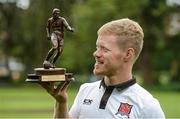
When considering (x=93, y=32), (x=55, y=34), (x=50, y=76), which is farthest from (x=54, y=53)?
(x=93, y=32)

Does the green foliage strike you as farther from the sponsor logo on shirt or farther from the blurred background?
the sponsor logo on shirt

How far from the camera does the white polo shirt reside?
3773mm

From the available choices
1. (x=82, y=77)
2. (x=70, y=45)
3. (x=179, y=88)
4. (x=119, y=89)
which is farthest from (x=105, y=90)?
(x=82, y=77)

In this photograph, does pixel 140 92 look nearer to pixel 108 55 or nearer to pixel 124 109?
pixel 124 109

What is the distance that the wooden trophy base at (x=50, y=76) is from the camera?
12.2 ft

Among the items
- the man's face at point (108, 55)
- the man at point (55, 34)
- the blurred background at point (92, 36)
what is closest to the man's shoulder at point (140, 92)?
the man's face at point (108, 55)

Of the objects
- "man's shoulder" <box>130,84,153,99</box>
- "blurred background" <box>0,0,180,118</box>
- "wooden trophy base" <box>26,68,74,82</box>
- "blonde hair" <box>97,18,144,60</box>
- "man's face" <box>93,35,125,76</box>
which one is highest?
"blonde hair" <box>97,18,144,60</box>

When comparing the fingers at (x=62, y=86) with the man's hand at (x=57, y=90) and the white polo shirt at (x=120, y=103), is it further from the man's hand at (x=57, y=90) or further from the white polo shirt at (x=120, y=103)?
the white polo shirt at (x=120, y=103)

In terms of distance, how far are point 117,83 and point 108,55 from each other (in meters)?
0.18

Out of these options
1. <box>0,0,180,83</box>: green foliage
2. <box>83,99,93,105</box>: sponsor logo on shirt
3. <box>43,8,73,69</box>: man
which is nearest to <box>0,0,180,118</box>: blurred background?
<box>0,0,180,83</box>: green foliage

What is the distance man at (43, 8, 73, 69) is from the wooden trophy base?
14cm

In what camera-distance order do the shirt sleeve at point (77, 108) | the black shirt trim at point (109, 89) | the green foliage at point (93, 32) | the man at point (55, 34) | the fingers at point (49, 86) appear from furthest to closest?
the green foliage at point (93, 32), the man at point (55, 34), the shirt sleeve at point (77, 108), the black shirt trim at point (109, 89), the fingers at point (49, 86)

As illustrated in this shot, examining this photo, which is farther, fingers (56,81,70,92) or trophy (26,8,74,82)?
trophy (26,8,74,82)

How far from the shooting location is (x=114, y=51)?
3793 mm
